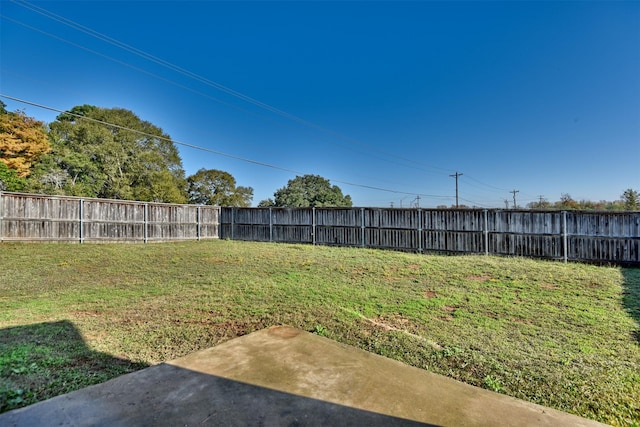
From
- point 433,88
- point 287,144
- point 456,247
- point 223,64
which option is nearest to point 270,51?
point 223,64

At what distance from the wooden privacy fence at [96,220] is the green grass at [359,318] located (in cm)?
245

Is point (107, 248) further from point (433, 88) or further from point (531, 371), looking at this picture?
point (433, 88)

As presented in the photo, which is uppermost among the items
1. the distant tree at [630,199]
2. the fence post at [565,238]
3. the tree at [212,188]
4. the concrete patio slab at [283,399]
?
the tree at [212,188]

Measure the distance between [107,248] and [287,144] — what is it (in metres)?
13.9

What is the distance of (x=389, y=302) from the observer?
4.57 m

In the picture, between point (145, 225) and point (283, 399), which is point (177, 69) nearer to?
point (145, 225)

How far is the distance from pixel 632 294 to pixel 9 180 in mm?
23313

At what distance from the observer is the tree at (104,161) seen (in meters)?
17.5

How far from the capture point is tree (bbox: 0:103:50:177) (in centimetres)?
1585

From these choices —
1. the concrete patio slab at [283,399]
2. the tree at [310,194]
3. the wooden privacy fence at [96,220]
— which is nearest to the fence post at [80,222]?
the wooden privacy fence at [96,220]

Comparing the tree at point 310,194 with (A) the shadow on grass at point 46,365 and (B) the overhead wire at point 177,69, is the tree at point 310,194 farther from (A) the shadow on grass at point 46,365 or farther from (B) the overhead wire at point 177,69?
(A) the shadow on grass at point 46,365

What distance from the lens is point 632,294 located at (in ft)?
15.9

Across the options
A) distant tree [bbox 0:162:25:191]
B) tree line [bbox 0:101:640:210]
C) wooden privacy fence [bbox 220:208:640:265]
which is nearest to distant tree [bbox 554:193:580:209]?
tree line [bbox 0:101:640:210]

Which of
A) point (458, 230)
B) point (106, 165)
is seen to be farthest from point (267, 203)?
point (458, 230)
